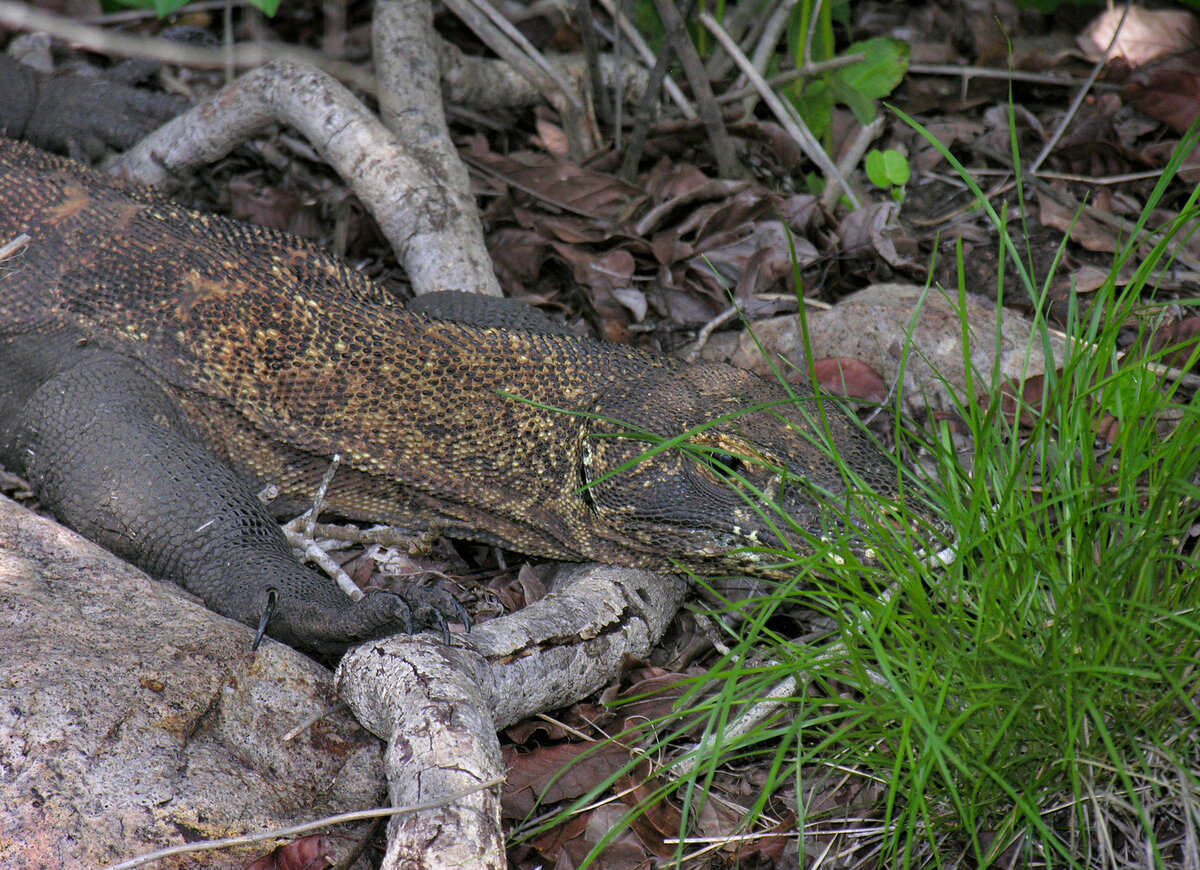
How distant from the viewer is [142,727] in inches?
95.9

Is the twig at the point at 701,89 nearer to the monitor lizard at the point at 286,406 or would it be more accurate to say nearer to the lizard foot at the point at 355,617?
the monitor lizard at the point at 286,406

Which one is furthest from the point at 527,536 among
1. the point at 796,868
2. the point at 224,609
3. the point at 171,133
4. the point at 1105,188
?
the point at 1105,188

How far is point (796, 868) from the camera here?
8.02ft

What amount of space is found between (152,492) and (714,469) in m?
1.83

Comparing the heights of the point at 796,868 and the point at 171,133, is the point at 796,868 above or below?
below

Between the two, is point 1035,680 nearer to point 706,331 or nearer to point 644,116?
point 706,331

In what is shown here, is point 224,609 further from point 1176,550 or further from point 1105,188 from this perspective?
point 1105,188

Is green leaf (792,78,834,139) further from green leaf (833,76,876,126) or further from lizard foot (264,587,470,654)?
lizard foot (264,587,470,654)

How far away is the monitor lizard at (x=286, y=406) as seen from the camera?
10.9 feet

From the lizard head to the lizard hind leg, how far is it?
94cm

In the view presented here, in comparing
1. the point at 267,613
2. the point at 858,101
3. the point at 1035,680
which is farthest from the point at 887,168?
the point at 267,613

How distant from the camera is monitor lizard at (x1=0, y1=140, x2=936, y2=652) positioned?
130 inches

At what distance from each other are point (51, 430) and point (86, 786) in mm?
1625

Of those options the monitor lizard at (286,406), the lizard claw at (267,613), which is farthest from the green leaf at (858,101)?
the lizard claw at (267,613)
